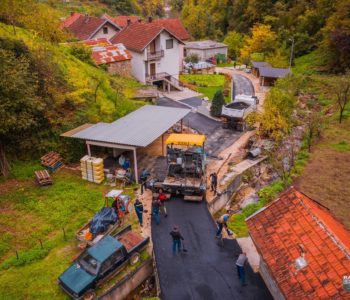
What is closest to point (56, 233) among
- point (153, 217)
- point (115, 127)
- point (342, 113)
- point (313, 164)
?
point (153, 217)

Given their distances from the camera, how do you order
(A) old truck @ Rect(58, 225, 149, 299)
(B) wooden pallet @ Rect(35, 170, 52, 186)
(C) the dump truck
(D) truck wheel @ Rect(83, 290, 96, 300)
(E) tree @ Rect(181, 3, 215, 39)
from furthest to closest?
1. (E) tree @ Rect(181, 3, 215, 39)
2. (B) wooden pallet @ Rect(35, 170, 52, 186)
3. (C) the dump truck
4. (A) old truck @ Rect(58, 225, 149, 299)
5. (D) truck wheel @ Rect(83, 290, 96, 300)

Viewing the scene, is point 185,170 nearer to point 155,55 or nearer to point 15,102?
point 15,102

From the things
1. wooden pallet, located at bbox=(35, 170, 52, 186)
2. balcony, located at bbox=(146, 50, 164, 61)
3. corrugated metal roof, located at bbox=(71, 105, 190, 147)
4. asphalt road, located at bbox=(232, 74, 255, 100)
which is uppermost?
balcony, located at bbox=(146, 50, 164, 61)

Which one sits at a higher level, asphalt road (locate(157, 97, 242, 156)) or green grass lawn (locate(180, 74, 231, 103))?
green grass lawn (locate(180, 74, 231, 103))

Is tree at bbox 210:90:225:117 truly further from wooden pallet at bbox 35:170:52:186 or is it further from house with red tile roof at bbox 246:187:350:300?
house with red tile roof at bbox 246:187:350:300

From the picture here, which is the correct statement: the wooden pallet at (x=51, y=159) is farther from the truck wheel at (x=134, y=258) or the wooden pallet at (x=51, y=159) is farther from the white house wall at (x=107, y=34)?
the white house wall at (x=107, y=34)

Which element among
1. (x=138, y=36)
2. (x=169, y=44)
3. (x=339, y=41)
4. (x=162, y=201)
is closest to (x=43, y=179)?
(x=162, y=201)

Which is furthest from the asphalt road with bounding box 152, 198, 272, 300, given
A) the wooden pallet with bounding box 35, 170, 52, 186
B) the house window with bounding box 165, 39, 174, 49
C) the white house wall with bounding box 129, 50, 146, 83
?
the house window with bounding box 165, 39, 174, 49

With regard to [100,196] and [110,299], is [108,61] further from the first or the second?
[110,299]
